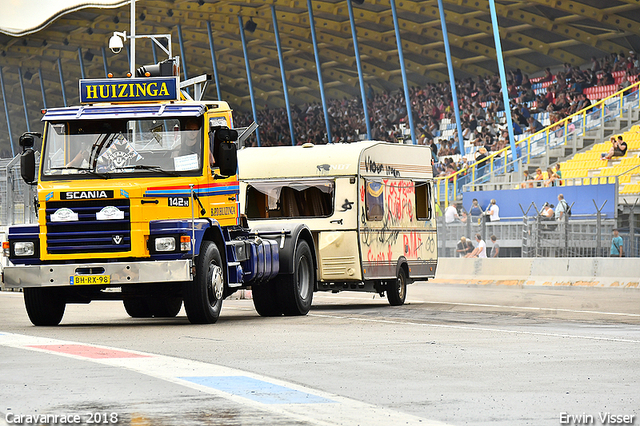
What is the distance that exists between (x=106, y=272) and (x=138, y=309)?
369 centimetres

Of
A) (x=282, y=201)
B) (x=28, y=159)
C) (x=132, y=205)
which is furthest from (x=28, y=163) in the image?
(x=282, y=201)

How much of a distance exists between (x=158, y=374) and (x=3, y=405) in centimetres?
193

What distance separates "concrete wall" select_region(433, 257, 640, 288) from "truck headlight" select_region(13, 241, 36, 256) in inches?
561

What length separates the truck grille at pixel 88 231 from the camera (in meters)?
14.7

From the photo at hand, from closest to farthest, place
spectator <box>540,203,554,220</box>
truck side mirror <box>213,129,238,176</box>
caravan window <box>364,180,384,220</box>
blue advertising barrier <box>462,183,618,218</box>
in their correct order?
truck side mirror <box>213,129,238,176</box>
caravan window <box>364,180,384,220</box>
spectator <box>540,203,554,220</box>
blue advertising barrier <box>462,183,618,218</box>

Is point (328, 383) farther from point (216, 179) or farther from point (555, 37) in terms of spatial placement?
point (555, 37)

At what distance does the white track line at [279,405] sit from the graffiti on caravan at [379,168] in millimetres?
8663

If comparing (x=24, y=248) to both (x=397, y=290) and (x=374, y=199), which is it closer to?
(x=374, y=199)

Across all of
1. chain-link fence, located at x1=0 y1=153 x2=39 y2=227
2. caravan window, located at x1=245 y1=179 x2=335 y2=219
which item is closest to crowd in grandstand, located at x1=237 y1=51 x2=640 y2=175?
chain-link fence, located at x1=0 y1=153 x2=39 y2=227

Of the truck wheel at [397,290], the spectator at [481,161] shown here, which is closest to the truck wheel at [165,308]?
the truck wheel at [397,290]

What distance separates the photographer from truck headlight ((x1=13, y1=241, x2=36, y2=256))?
1498cm

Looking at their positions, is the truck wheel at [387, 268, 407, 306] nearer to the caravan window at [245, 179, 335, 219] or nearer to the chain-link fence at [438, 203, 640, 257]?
the caravan window at [245, 179, 335, 219]

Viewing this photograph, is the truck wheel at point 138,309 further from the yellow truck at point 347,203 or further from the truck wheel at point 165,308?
the yellow truck at point 347,203

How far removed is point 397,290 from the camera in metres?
20.9
